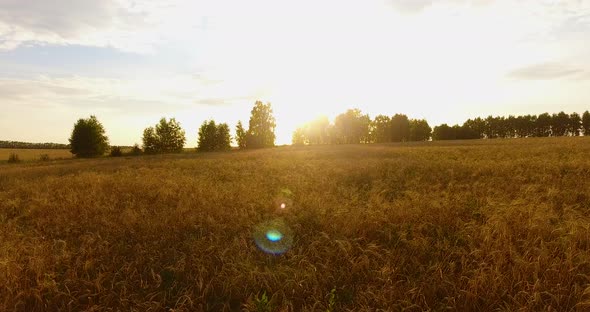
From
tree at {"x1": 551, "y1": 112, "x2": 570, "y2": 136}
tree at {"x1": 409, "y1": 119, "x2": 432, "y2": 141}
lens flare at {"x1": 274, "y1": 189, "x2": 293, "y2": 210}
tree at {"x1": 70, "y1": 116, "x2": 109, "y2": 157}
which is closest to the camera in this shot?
lens flare at {"x1": 274, "y1": 189, "x2": 293, "y2": 210}

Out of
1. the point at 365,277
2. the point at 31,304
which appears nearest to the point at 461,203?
the point at 365,277

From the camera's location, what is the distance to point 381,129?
10631 centimetres

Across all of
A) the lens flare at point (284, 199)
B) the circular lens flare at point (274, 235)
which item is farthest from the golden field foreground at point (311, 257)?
the circular lens flare at point (274, 235)

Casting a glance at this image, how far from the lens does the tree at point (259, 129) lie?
239 ft

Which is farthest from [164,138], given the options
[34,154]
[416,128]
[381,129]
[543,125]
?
[543,125]

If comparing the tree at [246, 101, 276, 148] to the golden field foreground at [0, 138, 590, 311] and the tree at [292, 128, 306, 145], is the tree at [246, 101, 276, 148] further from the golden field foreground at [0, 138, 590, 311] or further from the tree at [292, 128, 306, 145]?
the golden field foreground at [0, 138, 590, 311]

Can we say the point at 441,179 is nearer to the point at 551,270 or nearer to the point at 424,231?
the point at 424,231

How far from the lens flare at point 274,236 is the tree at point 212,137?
70.0 m

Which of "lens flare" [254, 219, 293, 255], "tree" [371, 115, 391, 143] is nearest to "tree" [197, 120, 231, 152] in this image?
"tree" [371, 115, 391, 143]

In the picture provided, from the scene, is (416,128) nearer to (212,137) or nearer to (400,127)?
(400,127)

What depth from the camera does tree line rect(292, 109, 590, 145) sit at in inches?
3981

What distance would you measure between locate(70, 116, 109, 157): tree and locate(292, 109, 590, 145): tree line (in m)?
61.7

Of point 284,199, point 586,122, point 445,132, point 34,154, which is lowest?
point 284,199

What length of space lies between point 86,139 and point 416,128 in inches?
3621
